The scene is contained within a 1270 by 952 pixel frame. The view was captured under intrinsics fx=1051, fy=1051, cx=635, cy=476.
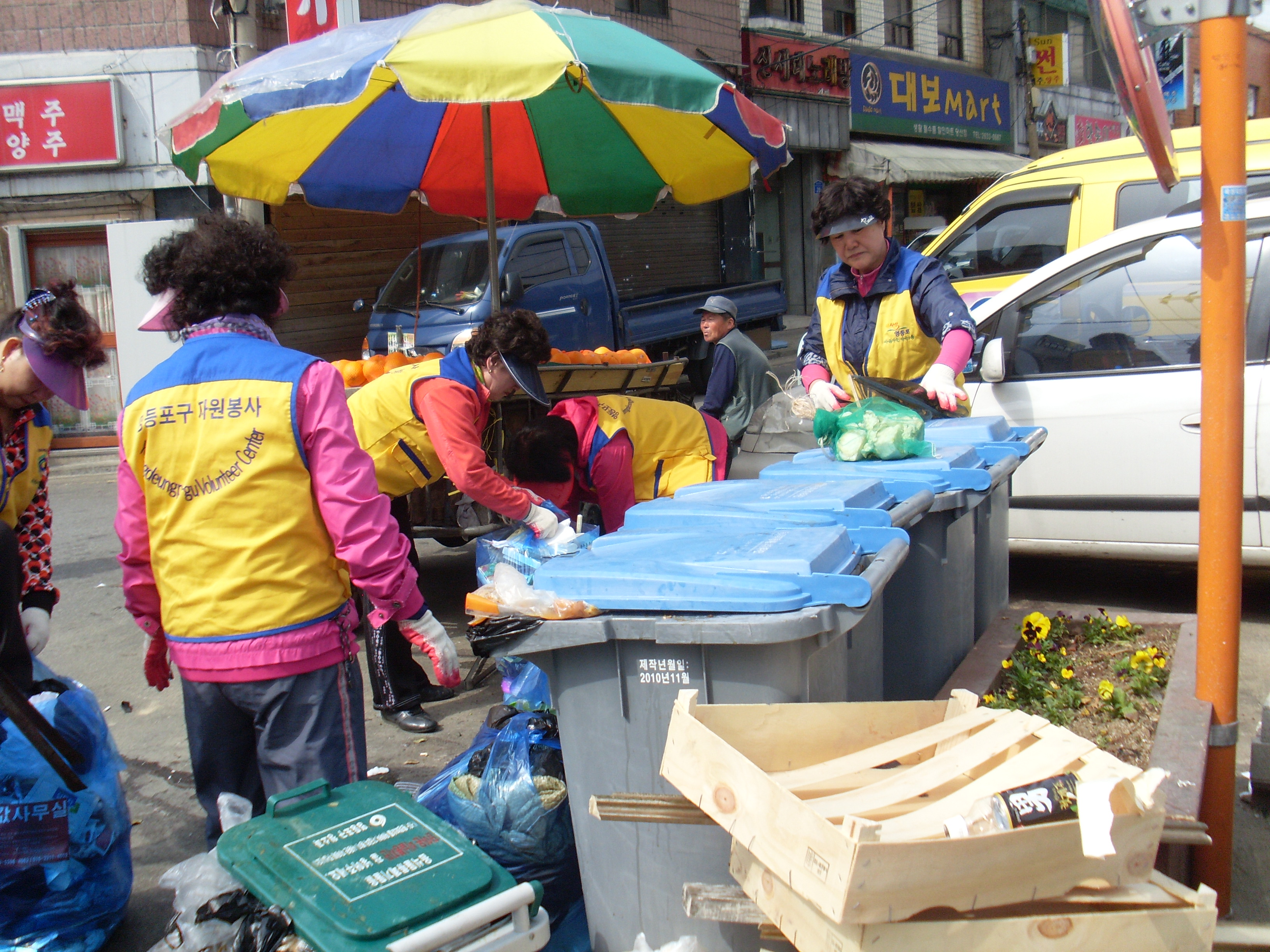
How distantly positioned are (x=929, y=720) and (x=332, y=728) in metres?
1.35

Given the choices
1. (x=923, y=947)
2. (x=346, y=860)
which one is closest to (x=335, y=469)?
(x=346, y=860)

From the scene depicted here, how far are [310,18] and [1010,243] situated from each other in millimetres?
5028

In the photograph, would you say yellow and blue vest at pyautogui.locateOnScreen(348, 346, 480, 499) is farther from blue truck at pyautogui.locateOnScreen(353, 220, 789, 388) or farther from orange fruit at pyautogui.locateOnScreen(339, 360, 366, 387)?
blue truck at pyautogui.locateOnScreen(353, 220, 789, 388)

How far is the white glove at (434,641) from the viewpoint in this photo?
254cm

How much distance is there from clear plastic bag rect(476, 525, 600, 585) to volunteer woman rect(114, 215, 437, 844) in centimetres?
73

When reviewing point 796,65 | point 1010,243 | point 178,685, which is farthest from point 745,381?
point 796,65

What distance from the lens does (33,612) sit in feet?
9.48

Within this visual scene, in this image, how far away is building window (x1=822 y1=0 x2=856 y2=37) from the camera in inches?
749

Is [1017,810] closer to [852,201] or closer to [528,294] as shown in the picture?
[852,201]

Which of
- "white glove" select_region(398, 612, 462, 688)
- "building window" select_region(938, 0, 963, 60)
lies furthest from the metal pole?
"building window" select_region(938, 0, 963, 60)

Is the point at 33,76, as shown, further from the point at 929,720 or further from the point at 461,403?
the point at 929,720

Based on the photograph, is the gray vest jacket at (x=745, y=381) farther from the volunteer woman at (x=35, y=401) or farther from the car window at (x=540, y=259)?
the volunteer woman at (x=35, y=401)

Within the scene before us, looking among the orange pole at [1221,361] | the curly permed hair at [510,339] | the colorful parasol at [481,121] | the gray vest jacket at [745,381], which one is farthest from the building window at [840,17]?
the orange pole at [1221,361]

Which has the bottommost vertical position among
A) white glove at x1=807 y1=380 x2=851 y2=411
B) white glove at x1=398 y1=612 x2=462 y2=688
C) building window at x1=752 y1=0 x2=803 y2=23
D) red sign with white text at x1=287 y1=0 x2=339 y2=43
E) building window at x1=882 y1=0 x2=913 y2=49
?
white glove at x1=398 y1=612 x2=462 y2=688
